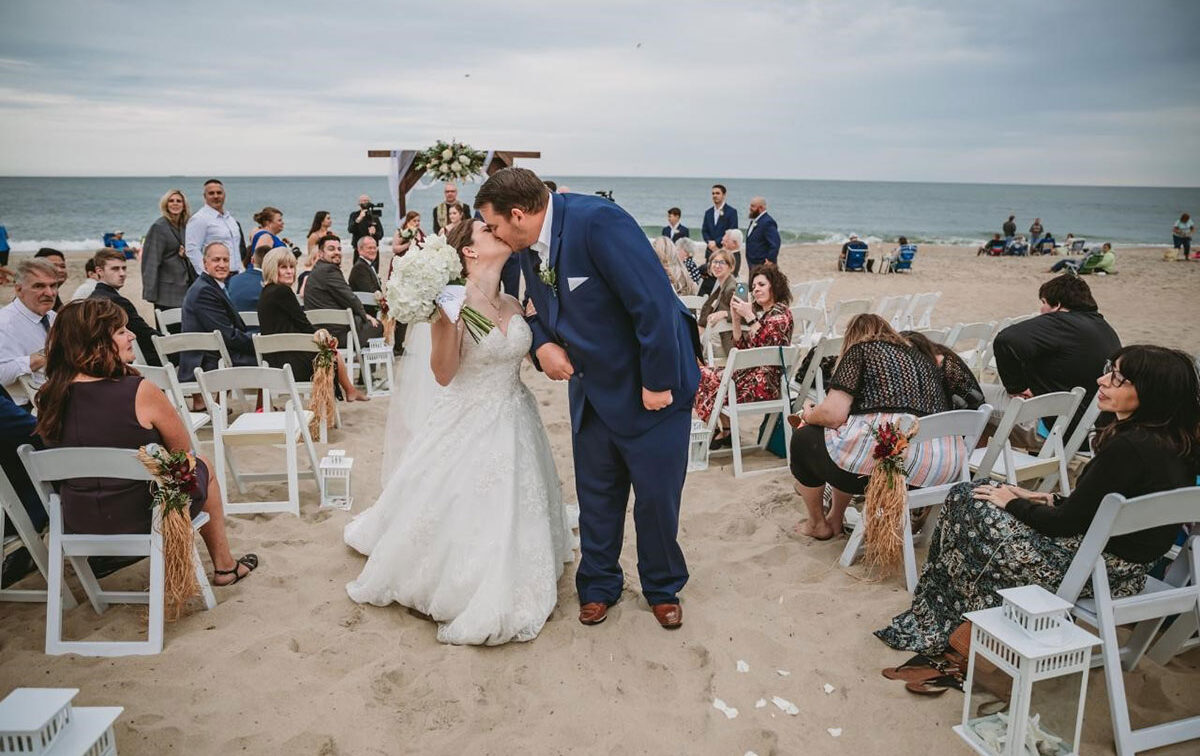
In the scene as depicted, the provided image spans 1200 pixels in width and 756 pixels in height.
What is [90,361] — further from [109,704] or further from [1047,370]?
[1047,370]

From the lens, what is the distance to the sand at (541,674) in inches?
102

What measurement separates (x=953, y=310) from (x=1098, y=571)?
1223 centimetres

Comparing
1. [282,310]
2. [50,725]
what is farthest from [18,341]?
[50,725]

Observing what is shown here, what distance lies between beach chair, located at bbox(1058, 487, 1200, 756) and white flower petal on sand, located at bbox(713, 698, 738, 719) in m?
1.31

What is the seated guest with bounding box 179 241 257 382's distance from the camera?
19.5 feet

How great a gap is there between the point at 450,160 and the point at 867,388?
8080 mm

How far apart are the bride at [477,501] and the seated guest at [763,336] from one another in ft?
7.41

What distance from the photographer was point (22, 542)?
3504 millimetres

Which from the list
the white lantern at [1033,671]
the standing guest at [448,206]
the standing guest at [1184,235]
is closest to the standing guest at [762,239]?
the standing guest at [448,206]

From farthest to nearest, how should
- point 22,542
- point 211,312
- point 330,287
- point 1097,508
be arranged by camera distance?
point 330,287 < point 211,312 < point 22,542 < point 1097,508

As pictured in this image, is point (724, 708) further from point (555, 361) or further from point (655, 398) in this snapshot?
point (555, 361)

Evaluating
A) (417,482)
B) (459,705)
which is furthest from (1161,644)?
(417,482)

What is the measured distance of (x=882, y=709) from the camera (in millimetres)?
2740

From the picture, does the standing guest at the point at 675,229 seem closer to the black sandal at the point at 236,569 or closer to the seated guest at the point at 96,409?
the black sandal at the point at 236,569
